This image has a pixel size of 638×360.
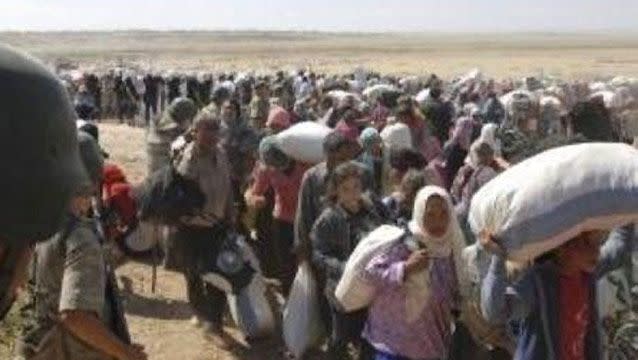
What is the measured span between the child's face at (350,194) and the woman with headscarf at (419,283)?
0.81 meters

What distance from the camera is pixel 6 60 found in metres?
1.55

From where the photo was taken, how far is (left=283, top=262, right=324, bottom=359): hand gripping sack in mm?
6484

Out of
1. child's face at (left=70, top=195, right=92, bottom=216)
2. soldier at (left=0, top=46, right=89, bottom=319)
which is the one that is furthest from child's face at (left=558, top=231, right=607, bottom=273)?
soldier at (left=0, top=46, right=89, bottom=319)

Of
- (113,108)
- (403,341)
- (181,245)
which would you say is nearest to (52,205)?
(403,341)

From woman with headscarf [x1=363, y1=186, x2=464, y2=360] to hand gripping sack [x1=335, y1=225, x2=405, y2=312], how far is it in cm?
3

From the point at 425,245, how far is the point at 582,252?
117 cm

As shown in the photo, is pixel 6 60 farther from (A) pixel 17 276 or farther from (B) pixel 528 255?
(B) pixel 528 255

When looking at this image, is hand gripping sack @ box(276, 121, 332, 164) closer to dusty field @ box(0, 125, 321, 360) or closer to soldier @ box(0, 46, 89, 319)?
dusty field @ box(0, 125, 321, 360)

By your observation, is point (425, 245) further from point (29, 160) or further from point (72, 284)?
point (29, 160)

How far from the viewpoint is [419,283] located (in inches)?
194

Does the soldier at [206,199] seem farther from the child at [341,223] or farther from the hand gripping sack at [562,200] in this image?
the hand gripping sack at [562,200]

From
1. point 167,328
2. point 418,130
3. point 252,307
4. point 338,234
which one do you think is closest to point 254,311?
point 252,307

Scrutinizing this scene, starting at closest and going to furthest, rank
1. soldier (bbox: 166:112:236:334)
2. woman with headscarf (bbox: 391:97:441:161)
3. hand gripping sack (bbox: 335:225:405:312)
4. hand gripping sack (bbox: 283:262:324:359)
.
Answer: hand gripping sack (bbox: 335:225:405:312) → hand gripping sack (bbox: 283:262:324:359) → soldier (bbox: 166:112:236:334) → woman with headscarf (bbox: 391:97:441:161)

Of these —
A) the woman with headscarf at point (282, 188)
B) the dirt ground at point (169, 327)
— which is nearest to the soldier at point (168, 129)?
the dirt ground at point (169, 327)
